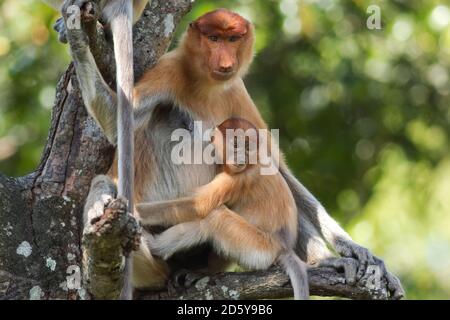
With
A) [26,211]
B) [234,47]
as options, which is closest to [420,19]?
[234,47]

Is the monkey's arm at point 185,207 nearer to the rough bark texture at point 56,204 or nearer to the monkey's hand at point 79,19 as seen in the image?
the rough bark texture at point 56,204

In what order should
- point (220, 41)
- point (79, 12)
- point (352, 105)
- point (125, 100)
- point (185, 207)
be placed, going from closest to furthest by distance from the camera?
point (79, 12)
point (125, 100)
point (185, 207)
point (220, 41)
point (352, 105)

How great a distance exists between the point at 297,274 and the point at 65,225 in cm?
111

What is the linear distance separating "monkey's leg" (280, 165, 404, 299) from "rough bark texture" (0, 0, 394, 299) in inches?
8.3

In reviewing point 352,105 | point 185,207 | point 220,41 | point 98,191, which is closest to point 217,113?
point 220,41

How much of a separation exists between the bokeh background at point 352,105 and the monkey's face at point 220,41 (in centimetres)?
253

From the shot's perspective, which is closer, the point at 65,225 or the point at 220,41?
the point at 65,225

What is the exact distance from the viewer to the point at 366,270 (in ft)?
15.0

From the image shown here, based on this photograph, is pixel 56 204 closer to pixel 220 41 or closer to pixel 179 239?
pixel 179 239

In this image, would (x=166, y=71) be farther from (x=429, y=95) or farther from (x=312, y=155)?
(x=429, y=95)

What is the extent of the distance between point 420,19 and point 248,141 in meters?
4.08

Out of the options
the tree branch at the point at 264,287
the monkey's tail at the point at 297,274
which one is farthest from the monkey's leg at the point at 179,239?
the monkey's tail at the point at 297,274
